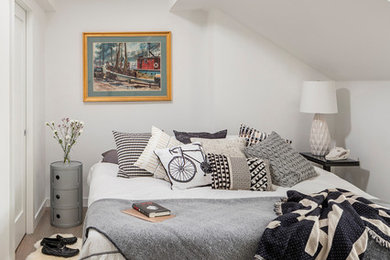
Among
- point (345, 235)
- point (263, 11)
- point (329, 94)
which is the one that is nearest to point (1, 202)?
point (345, 235)

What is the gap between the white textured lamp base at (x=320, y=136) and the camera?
4043mm

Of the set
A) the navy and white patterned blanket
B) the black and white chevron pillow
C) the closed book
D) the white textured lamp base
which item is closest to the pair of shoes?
the closed book

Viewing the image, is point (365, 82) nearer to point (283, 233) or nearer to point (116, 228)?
point (283, 233)

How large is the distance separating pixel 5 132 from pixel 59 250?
1.03 meters

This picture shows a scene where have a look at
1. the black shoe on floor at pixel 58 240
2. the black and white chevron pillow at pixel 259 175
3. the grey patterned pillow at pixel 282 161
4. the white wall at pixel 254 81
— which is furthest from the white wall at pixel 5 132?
the white wall at pixel 254 81

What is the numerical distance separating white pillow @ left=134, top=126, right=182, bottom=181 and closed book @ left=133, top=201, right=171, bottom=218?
33.7 inches

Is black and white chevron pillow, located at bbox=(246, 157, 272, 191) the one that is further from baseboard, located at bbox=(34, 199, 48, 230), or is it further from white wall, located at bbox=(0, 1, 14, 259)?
baseboard, located at bbox=(34, 199, 48, 230)

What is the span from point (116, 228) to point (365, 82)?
107 inches

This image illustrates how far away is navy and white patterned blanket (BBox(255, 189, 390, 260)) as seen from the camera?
2021 millimetres

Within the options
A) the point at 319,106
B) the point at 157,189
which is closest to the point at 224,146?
the point at 157,189

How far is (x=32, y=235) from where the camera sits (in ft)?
12.0

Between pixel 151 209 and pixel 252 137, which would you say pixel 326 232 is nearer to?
pixel 151 209

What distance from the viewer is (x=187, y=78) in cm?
446

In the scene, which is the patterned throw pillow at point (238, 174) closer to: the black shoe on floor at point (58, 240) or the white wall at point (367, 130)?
the white wall at point (367, 130)
